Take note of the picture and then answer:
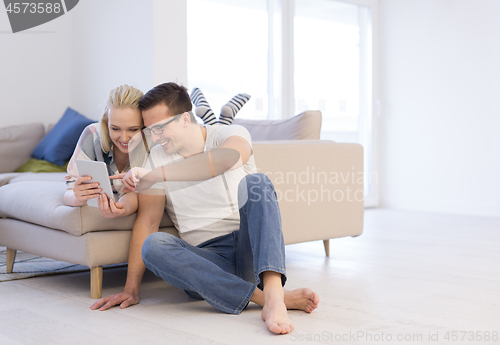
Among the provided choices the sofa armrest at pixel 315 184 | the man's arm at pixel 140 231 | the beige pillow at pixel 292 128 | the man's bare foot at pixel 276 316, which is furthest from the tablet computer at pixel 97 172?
the beige pillow at pixel 292 128

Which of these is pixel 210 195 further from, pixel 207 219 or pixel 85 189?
pixel 85 189

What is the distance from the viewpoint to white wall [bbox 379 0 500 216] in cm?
468

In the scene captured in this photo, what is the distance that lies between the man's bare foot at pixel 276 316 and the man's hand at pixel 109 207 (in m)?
0.62

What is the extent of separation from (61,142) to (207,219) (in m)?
2.17

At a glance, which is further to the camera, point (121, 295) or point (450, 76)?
point (450, 76)

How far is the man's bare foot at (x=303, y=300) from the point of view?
65.0 inches

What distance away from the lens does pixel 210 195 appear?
182 cm

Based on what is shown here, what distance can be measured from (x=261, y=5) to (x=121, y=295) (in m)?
3.73

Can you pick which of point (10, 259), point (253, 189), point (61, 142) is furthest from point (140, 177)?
point (61, 142)

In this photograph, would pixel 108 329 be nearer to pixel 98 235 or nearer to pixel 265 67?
pixel 98 235

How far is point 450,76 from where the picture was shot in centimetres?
495

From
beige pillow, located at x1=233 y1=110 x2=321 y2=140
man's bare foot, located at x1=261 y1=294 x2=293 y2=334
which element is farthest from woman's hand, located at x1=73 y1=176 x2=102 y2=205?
beige pillow, located at x1=233 y1=110 x2=321 y2=140

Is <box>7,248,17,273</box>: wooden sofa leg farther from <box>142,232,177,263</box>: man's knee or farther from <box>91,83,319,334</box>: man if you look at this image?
<box>142,232,177,263</box>: man's knee

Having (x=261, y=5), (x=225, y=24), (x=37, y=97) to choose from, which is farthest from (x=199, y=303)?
(x=261, y=5)
